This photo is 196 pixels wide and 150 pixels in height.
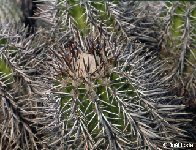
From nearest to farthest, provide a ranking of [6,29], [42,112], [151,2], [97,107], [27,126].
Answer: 1. [97,107]
2. [42,112]
3. [27,126]
4. [6,29]
5. [151,2]

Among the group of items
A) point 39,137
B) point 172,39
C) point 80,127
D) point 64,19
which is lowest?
point 39,137

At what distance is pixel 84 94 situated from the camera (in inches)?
85.0

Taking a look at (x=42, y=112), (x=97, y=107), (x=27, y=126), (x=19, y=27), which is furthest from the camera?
(x=19, y=27)

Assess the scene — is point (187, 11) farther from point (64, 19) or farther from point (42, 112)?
point (42, 112)

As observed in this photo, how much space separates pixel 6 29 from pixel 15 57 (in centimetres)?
25

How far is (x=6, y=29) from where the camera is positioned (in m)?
2.68

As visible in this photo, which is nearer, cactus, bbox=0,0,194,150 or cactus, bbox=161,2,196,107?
cactus, bbox=0,0,194,150

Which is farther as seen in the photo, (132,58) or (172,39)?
(172,39)

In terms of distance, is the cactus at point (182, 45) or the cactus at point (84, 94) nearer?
the cactus at point (84, 94)

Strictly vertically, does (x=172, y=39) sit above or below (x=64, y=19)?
below

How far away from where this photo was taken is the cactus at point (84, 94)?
2164 millimetres

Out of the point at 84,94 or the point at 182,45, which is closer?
the point at 84,94

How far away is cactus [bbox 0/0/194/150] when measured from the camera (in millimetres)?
2164

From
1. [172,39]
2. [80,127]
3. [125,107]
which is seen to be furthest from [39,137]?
[172,39]
